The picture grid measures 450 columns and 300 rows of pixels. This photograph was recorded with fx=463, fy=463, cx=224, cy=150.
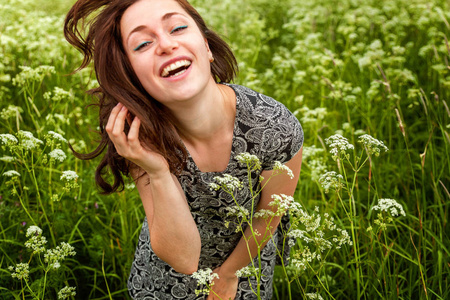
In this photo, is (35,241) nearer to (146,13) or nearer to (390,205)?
(146,13)

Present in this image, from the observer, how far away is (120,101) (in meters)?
1.80

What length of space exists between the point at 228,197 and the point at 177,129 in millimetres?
381

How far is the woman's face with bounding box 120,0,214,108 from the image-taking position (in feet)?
5.59

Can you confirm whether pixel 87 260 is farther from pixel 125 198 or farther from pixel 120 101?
pixel 120 101

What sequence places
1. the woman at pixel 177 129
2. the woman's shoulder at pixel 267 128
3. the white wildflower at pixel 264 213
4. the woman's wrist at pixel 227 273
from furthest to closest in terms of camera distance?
the woman's wrist at pixel 227 273 → the woman's shoulder at pixel 267 128 → the woman at pixel 177 129 → the white wildflower at pixel 264 213

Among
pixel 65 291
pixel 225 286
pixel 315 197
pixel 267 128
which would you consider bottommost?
pixel 315 197

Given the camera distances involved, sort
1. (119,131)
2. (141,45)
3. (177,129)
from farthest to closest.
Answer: (177,129), (141,45), (119,131)

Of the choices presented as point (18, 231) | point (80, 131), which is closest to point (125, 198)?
point (18, 231)

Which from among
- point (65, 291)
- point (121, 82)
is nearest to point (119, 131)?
point (121, 82)

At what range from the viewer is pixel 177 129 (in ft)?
6.74

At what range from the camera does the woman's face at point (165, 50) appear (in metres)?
1.71

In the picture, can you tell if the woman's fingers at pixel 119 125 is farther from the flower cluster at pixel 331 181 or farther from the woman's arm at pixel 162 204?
the flower cluster at pixel 331 181

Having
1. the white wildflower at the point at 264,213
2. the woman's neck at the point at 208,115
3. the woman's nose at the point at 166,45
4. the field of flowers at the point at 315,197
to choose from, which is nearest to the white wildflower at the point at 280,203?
the white wildflower at the point at 264,213

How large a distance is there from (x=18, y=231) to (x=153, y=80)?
147 centimetres
